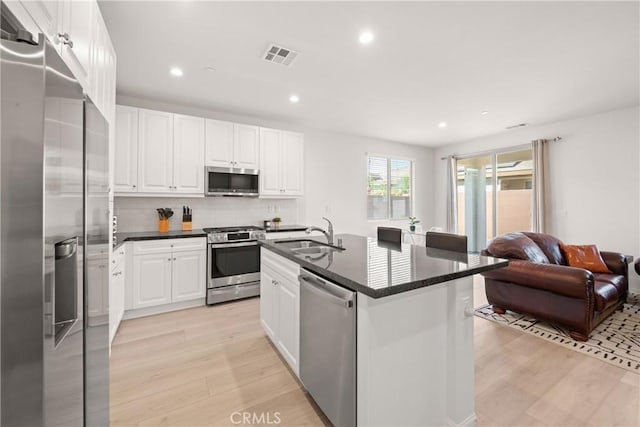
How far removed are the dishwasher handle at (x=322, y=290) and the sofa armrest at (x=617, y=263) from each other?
4.07m

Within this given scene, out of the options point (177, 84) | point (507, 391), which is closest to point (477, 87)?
point (507, 391)

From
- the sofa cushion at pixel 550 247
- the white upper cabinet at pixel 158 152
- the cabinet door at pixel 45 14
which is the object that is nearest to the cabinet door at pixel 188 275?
the white upper cabinet at pixel 158 152

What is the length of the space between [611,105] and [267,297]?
17.6ft

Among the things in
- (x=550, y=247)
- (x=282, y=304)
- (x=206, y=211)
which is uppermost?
(x=206, y=211)

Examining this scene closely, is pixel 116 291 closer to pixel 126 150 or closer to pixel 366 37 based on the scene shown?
pixel 126 150

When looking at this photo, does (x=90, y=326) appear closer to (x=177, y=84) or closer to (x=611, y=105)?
(x=177, y=84)

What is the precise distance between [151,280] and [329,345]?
2.60 m

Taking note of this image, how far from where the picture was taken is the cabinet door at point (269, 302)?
7.49ft

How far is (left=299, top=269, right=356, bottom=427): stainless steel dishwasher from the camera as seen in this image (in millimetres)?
1314

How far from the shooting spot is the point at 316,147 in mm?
5125

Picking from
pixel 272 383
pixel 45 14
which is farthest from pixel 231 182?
pixel 45 14

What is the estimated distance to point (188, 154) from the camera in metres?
3.60

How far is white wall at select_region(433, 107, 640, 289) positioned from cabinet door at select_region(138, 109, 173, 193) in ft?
19.7

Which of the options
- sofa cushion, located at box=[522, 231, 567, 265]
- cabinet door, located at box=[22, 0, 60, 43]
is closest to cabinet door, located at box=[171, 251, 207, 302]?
cabinet door, located at box=[22, 0, 60, 43]
